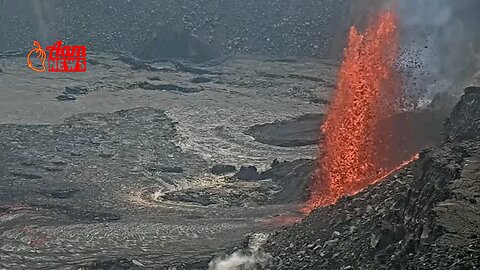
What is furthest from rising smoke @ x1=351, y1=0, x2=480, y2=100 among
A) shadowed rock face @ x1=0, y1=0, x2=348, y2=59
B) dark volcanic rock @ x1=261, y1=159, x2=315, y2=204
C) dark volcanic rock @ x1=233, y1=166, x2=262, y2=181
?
shadowed rock face @ x1=0, y1=0, x2=348, y2=59

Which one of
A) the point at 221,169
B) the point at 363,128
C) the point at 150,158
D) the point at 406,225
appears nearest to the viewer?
the point at 406,225

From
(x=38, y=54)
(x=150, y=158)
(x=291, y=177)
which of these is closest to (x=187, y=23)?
(x=38, y=54)

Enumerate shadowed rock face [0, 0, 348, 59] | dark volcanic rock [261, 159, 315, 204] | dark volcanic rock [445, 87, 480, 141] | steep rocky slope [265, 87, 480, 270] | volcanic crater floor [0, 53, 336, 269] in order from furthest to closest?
shadowed rock face [0, 0, 348, 59]
dark volcanic rock [261, 159, 315, 204]
volcanic crater floor [0, 53, 336, 269]
dark volcanic rock [445, 87, 480, 141]
steep rocky slope [265, 87, 480, 270]

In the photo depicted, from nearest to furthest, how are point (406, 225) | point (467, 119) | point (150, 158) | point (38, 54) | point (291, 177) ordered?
point (406, 225), point (467, 119), point (291, 177), point (150, 158), point (38, 54)

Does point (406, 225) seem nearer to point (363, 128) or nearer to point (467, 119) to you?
point (467, 119)

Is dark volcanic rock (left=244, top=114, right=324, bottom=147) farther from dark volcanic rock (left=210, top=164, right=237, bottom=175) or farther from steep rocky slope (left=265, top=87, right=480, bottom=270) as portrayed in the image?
steep rocky slope (left=265, top=87, right=480, bottom=270)

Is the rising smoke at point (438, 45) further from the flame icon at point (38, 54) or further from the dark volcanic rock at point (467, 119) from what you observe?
the flame icon at point (38, 54)

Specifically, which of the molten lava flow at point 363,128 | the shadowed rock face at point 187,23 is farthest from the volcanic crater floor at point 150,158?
the shadowed rock face at point 187,23
